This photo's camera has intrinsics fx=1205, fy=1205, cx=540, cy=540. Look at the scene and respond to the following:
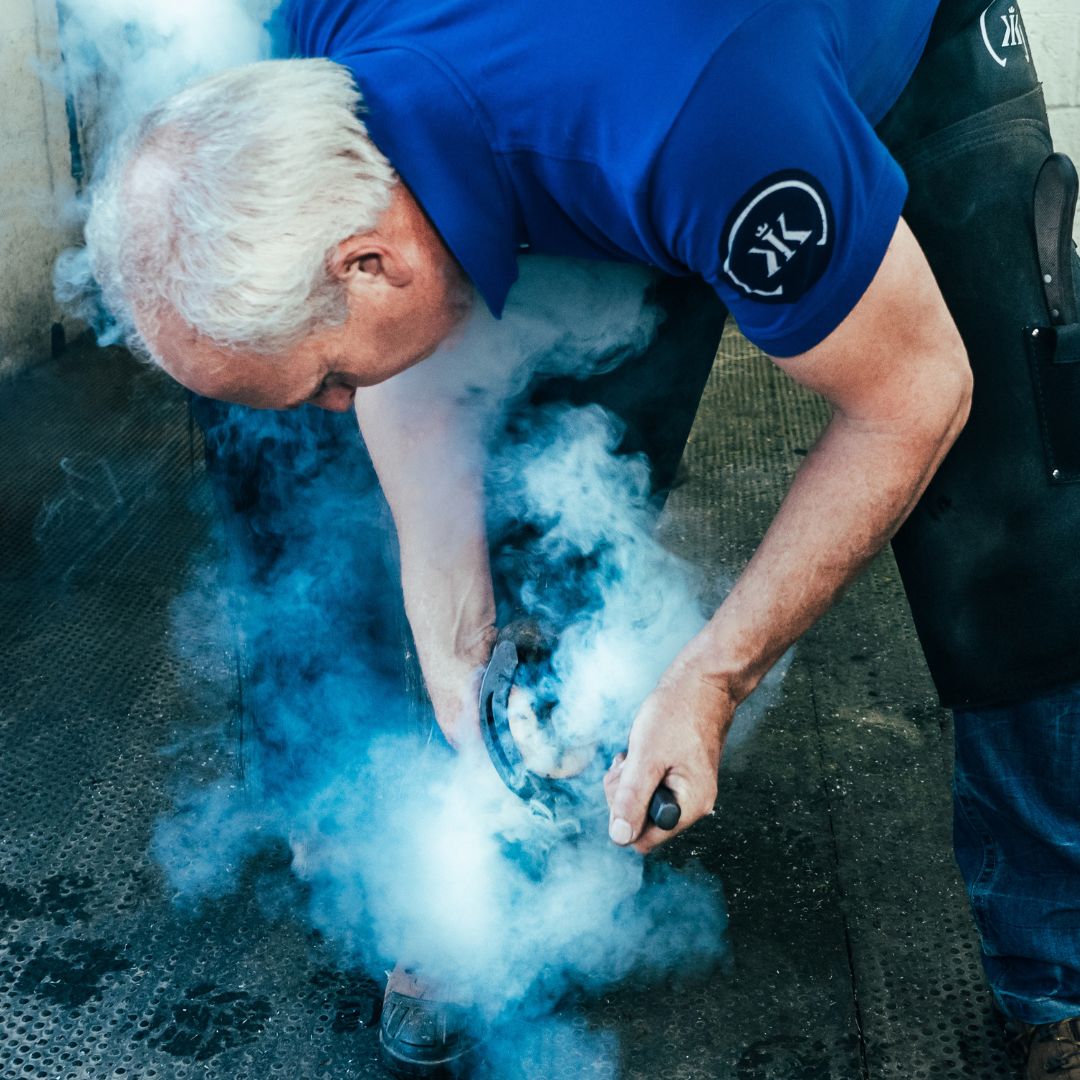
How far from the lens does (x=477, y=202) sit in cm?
128

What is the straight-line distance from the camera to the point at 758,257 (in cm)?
118

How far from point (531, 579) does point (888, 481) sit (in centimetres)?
74

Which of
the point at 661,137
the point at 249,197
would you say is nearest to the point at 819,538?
the point at 661,137

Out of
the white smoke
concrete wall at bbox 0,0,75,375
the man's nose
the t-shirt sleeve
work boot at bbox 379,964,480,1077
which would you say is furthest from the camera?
concrete wall at bbox 0,0,75,375

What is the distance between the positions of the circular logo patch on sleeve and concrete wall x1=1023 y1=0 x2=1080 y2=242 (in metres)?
3.34

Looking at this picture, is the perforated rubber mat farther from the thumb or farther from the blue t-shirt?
the blue t-shirt

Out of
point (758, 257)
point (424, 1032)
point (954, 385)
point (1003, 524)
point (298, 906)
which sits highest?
point (758, 257)

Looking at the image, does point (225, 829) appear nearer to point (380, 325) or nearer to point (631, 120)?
point (380, 325)

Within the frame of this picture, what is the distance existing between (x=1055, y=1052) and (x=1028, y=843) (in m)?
0.28

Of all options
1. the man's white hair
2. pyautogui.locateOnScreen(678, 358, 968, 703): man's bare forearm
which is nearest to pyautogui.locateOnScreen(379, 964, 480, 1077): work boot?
pyautogui.locateOnScreen(678, 358, 968, 703): man's bare forearm

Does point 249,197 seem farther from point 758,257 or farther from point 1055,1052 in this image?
point 1055,1052

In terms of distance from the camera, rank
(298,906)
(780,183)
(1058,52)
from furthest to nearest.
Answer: (1058,52) → (298,906) → (780,183)

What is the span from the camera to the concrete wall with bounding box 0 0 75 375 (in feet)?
12.5

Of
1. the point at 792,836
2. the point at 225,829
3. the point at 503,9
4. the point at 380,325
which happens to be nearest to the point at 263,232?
the point at 380,325
